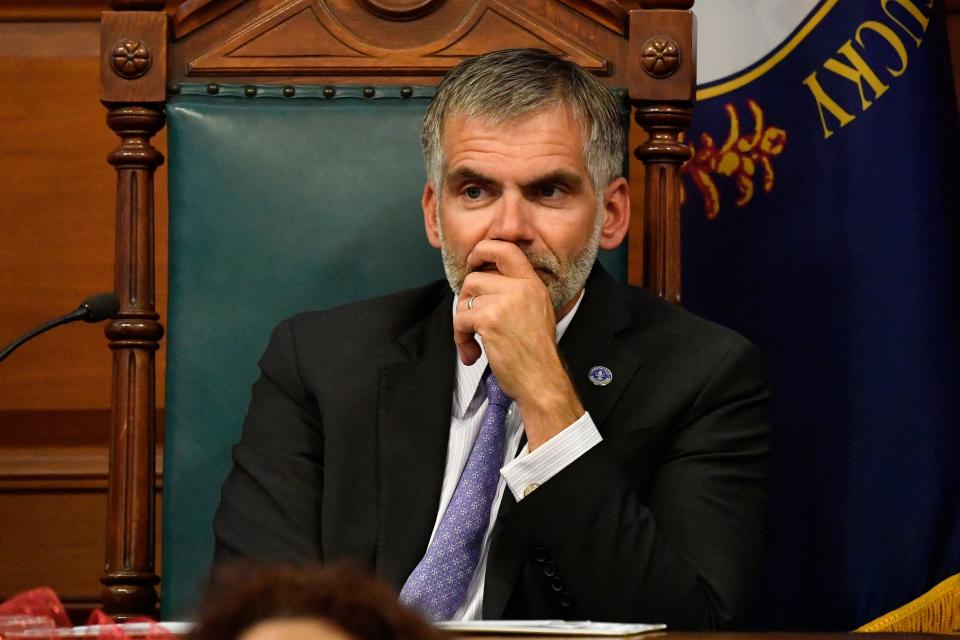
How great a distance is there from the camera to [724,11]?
7.30 ft

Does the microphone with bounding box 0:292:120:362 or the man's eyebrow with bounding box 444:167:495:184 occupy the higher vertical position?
the man's eyebrow with bounding box 444:167:495:184

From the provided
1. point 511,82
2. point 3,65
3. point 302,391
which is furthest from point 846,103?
point 3,65

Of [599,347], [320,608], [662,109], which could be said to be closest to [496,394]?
[599,347]

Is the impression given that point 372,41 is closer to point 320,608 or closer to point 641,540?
point 641,540

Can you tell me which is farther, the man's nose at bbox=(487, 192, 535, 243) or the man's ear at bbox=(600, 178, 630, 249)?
the man's ear at bbox=(600, 178, 630, 249)

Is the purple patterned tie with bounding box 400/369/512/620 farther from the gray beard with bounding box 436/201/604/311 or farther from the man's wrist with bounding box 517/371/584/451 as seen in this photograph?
the gray beard with bounding box 436/201/604/311

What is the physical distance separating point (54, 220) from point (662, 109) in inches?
49.8

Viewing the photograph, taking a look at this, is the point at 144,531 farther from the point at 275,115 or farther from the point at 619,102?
the point at 619,102

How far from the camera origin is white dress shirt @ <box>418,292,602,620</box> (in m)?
1.48

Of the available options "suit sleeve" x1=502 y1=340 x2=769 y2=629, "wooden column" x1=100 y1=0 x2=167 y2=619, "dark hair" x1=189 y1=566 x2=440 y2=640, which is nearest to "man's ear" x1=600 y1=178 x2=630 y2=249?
"suit sleeve" x1=502 y1=340 x2=769 y2=629

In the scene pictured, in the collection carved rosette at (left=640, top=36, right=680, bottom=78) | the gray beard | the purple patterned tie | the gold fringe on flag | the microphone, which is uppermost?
carved rosette at (left=640, top=36, right=680, bottom=78)

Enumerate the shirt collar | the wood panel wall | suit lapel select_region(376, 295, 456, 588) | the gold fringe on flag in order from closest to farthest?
suit lapel select_region(376, 295, 456, 588)
the shirt collar
the gold fringe on flag
the wood panel wall

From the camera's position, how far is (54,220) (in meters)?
2.60

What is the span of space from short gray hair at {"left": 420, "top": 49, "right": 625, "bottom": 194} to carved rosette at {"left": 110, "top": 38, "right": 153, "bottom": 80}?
1.43 ft
